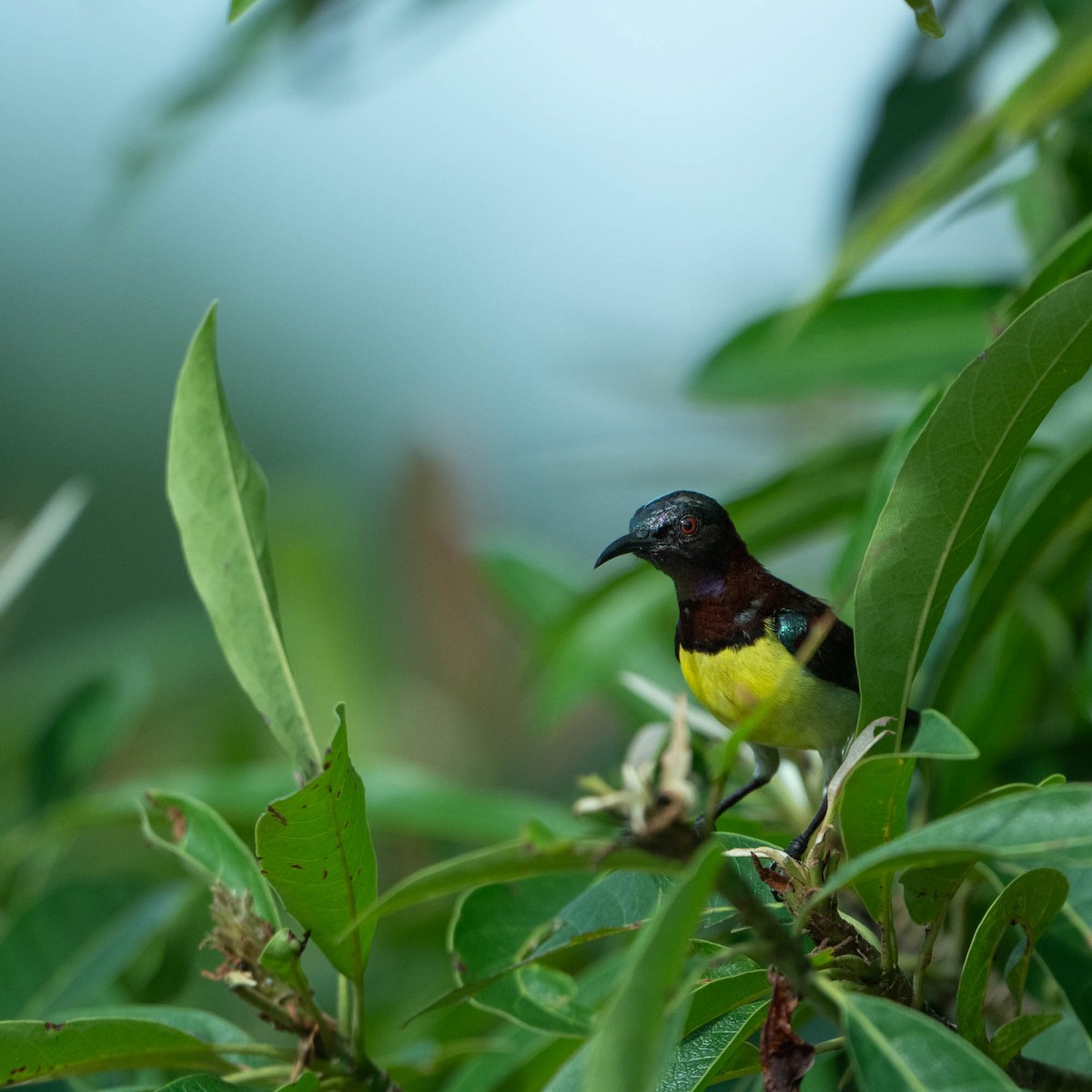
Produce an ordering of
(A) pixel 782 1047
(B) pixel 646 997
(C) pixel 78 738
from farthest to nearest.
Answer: (C) pixel 78 738
(A) pixel 782 1047
(B) pixel 646 997

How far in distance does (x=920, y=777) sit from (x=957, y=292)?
2.37 feet

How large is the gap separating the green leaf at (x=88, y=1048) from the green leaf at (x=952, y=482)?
583mm

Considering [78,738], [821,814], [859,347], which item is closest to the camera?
[821,814]

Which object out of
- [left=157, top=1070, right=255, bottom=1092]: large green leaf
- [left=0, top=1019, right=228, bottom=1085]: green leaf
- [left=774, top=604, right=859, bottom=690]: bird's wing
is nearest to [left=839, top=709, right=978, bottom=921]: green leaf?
[left=774, top=604, right=859, bottom=690]: bird's wing

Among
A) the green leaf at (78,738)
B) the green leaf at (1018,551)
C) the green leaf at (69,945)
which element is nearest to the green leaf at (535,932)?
the green leaf at (1018,551)

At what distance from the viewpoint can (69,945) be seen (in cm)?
137

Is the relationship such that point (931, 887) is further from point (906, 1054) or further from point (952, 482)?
point (952, 482)

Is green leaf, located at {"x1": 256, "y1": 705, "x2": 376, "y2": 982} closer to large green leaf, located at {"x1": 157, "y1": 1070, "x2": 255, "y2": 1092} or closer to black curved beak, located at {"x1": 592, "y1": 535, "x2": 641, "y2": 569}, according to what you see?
large green leaf, located at {"x1": 157, "y1": 1070, "x2": 255, "y2": 1092}

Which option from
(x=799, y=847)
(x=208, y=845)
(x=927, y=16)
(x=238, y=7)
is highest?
(x=238, y=7)

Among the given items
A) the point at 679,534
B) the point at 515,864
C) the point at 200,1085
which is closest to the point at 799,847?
the point at 679,534

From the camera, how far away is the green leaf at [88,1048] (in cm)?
81

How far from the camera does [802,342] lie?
162 cm

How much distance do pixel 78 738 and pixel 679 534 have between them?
121 cm

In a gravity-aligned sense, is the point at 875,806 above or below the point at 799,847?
above
